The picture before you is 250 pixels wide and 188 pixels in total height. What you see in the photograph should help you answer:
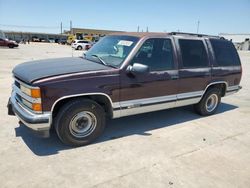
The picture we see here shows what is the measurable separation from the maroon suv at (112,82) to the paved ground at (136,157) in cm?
41

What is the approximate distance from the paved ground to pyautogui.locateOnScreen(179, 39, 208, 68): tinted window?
1355 millimetres

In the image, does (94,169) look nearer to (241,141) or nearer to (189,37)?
(241,141)

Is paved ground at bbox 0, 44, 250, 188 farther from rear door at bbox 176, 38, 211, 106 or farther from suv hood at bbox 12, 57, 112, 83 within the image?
suv hood at bbox 12, 57, 112, 83

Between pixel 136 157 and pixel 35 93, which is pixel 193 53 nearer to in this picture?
pixel 136 157

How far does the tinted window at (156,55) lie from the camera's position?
4055mm

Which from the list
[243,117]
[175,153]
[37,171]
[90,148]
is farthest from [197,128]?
[37,171]

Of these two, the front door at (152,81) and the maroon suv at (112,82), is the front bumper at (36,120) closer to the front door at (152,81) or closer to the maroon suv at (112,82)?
the maroon suv at (112,82)

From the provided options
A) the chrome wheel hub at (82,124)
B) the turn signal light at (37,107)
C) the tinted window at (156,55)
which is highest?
the tinted window at (156,55)

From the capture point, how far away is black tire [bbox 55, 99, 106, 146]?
3477mm

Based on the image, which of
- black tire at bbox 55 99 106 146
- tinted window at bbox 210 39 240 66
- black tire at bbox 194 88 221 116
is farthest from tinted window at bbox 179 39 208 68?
black tire at bbox 55 99 106 146

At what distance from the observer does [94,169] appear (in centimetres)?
313

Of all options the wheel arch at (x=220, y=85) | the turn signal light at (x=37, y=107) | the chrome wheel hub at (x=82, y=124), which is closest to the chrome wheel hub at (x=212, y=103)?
the wheel arch at (x=220, y=85)

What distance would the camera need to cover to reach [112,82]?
3680 mm

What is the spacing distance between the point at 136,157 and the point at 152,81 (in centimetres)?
143
